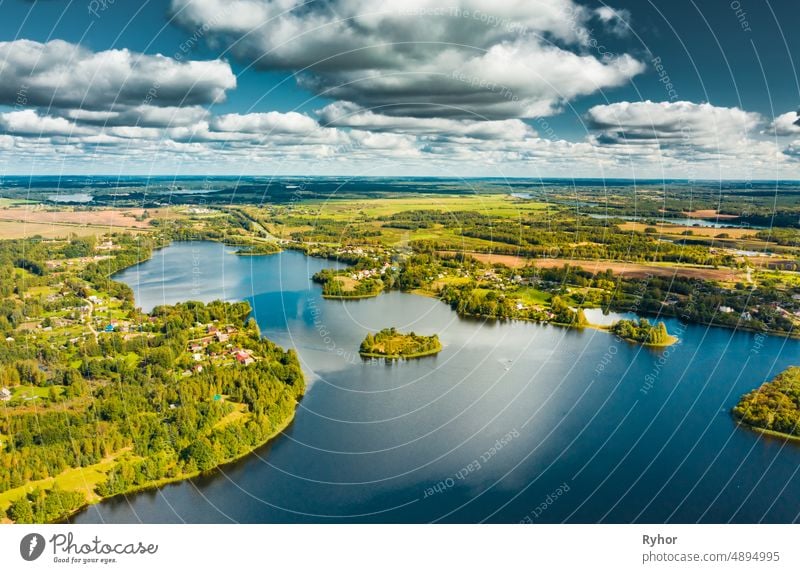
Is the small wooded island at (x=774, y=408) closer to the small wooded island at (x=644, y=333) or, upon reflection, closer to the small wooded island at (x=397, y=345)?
the small wooded island at (x=644, y=333)

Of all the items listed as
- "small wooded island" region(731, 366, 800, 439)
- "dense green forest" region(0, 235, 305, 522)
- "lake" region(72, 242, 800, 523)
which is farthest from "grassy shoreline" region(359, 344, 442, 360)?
"small wooded island" region(731, 366, 800, 439)

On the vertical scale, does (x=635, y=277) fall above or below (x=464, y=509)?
above

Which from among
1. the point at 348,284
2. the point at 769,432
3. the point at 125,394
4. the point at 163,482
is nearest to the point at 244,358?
the point at 125,394

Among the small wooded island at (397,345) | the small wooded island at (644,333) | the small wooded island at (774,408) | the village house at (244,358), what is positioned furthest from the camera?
the small wooded island at (644,333)

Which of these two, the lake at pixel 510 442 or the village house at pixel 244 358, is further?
the village house at pixel 244 358

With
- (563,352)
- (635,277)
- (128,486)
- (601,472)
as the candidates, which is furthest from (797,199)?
(128,486)

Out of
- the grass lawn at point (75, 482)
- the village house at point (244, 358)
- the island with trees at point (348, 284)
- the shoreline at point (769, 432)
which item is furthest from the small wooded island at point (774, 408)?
the island with trees at point (348, 284)

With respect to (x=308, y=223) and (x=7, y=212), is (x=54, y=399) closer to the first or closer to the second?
(x=308, y=223)
